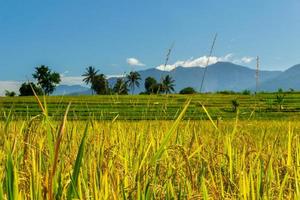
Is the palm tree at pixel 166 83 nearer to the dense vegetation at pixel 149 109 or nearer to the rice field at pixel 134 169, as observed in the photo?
the dense vegetation at pixel 149 109

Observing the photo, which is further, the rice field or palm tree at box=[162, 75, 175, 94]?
palm tree at box=[162, 75, 175, 94]

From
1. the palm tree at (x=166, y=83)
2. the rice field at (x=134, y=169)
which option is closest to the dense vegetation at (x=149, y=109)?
the palm tree at (x=166, y=83)

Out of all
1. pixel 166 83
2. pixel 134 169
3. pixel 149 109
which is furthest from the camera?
pixel 149 109

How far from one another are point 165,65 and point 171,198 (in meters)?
1.24

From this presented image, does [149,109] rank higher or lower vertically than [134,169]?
higher

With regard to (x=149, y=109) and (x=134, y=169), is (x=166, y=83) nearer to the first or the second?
(x=149, y=109)

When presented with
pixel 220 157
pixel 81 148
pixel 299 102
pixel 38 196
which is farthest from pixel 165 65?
pixel 299 102

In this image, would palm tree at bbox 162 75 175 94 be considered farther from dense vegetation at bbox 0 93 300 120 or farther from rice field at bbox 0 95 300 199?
rice field at bbox 0 95 300 199

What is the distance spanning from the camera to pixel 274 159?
3.62 metres

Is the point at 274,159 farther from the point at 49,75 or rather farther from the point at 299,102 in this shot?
the point at 49,75

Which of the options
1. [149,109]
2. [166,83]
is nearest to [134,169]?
[166,83]

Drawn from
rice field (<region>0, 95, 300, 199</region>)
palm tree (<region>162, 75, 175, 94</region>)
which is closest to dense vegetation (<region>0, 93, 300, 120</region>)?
palm tree (<region>162, 75, 175, 94</region>)

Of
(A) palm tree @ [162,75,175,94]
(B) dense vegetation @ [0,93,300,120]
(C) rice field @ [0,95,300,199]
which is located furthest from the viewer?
(B) dense vegetation @ [0,93,300,120]

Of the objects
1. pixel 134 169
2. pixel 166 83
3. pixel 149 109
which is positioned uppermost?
pixel 166 83
